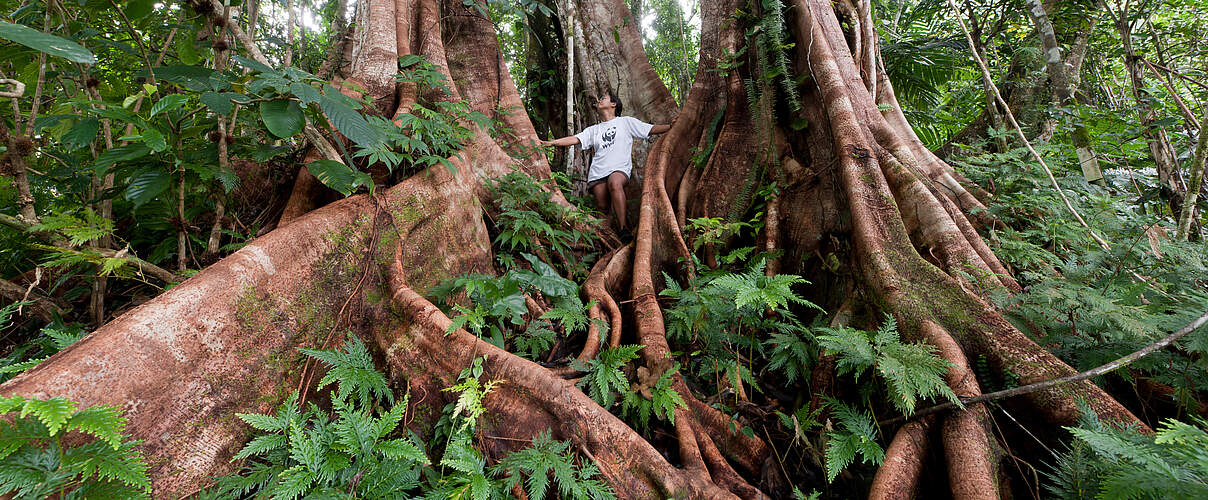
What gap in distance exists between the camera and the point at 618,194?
187 inches

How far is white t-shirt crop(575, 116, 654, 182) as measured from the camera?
4883mm

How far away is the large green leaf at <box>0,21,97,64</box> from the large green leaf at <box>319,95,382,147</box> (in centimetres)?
66

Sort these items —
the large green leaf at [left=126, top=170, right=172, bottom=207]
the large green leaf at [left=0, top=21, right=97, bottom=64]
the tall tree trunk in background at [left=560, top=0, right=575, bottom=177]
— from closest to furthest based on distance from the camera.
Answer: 1. the large green leaf at [left=0, top=21, right=97, bottom=64]
2. the large green leaf at [left=126, top=170, right=172, bottom=207]
3. the tall tree trunk in background at [left=560, top=0, right=575, bottom=177]

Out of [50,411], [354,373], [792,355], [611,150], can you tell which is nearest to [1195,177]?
[792,355]

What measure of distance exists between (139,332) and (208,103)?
0.94m

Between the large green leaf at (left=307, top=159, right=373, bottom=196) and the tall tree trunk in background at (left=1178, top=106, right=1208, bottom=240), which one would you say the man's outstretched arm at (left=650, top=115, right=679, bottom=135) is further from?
the tall tree trunk in background at (left=1178, top=106, right=1208, bottom=240)

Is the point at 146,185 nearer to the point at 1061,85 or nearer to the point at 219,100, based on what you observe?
the point at 219,100

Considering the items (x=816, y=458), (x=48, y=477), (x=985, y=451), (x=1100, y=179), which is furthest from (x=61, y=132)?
(x=1100, y=179)

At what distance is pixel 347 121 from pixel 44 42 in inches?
31.6

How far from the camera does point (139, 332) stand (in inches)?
66.3

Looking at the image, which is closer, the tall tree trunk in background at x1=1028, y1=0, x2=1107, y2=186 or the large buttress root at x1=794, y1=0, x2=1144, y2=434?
the large buttress root at x1=794, y1=0, x2=1144, y2=434

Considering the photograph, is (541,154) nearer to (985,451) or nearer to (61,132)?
(61,132)

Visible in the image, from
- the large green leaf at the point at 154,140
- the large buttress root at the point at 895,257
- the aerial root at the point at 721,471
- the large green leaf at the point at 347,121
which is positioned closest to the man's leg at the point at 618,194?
the large buttress root at the point at 895,257

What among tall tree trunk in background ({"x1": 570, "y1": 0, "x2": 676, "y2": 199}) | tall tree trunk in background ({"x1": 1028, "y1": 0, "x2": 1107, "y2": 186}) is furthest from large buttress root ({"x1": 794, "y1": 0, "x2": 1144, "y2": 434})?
tall tree trunk in background ({"x1": 570, "y1": 0, "x2": 676, "y2": 199})
